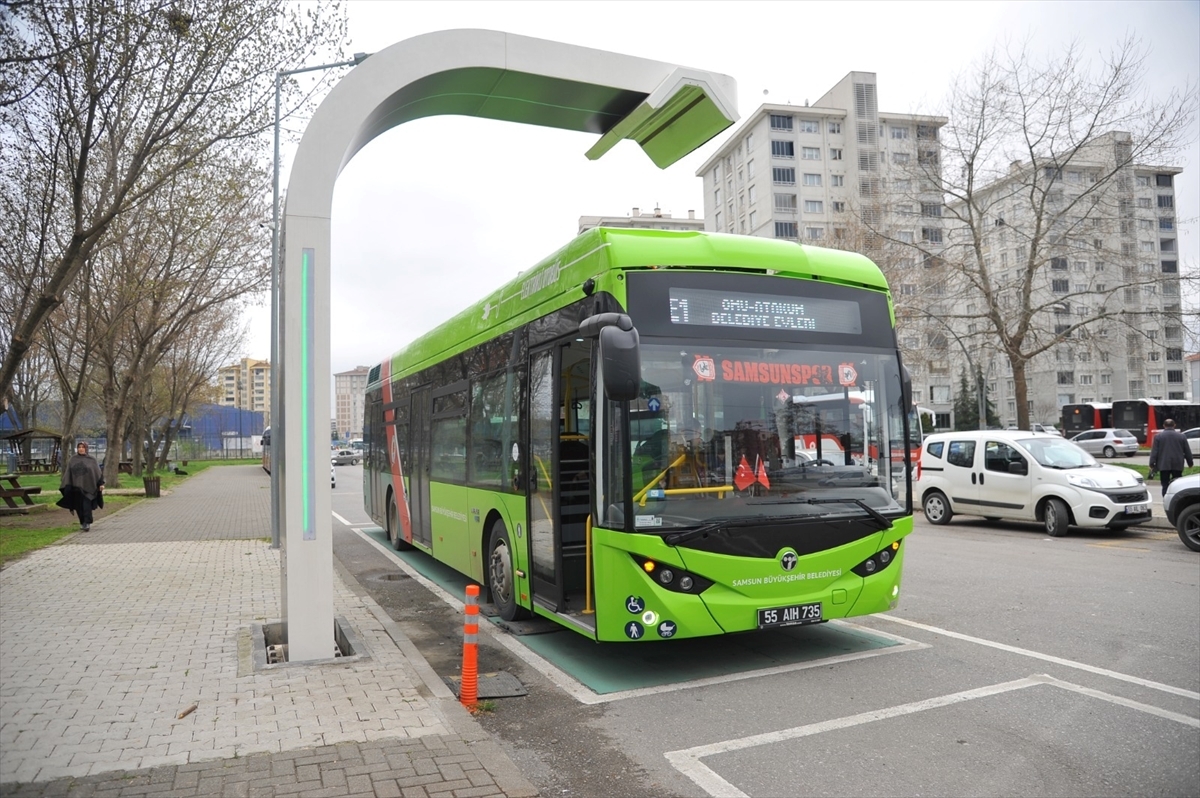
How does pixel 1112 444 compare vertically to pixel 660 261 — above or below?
below

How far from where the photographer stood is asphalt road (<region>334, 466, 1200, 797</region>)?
14.8ft

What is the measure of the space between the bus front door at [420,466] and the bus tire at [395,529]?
1.40 meters

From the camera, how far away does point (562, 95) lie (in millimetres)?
7977

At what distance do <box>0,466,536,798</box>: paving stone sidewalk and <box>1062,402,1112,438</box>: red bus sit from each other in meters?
57.5

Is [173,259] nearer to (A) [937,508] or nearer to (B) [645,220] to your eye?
(A) [937,508]

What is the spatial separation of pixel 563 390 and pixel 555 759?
304 cm

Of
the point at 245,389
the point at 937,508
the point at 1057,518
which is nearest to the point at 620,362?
the point at 1057,518

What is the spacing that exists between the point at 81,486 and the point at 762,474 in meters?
16.7

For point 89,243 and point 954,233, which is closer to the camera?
point 89,243

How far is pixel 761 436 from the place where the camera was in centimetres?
644

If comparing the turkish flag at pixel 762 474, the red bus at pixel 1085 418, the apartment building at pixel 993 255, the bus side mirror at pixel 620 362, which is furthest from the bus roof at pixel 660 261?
the red bus at pixel 1085 418

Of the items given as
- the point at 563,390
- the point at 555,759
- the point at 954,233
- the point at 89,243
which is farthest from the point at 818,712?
the point at 954,233

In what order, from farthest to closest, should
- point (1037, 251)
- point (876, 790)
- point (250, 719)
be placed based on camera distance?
point (1037, 251) < point (250, 719) < point (876, 790)

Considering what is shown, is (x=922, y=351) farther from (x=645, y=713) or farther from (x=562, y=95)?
(x=645, y=713)
